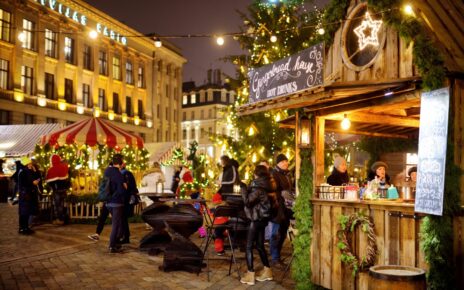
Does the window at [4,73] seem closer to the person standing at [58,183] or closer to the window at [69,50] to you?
the window at [69,50]

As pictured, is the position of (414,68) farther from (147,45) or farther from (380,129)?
(147,45)

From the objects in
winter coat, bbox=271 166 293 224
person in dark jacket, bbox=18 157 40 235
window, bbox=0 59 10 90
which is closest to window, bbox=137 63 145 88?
window, bbox=0 59 10 90

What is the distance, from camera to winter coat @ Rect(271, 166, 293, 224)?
28.9ft

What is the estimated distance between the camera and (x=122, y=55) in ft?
161

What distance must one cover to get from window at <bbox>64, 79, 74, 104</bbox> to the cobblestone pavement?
31.4 m

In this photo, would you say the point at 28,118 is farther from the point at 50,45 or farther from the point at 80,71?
the point at 80,71

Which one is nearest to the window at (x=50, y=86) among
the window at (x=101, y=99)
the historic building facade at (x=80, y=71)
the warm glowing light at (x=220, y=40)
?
the historic building facade at (x=80, y=71)

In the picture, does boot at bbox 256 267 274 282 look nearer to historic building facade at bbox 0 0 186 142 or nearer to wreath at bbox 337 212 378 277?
wreath at bbox 337 212 378 277

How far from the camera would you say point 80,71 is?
43.0 m

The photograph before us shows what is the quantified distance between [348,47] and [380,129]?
468 cm

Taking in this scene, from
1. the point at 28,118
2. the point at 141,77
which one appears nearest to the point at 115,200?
the point at 28,118

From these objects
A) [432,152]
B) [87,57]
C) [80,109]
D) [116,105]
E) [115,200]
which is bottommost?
[115,200]

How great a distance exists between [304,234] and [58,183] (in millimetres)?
9947

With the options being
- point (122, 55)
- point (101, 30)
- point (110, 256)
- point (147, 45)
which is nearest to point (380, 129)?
point (110, 256)
